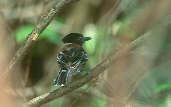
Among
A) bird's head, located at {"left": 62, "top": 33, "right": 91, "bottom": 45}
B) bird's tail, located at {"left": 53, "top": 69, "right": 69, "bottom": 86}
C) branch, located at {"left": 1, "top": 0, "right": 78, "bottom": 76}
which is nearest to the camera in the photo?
branch, located at {"left": 1, "top": 0, "right": 78, "bottom": 76}

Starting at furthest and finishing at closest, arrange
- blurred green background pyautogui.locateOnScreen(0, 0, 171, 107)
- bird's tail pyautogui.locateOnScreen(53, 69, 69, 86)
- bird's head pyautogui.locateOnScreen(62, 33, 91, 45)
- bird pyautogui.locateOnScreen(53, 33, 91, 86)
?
1. bird's head pyautogui.locateOnScreen(62, 33, 91, 45)
2. blurred green background pyautogui.locateOnScreen(0, 0, 171, 107)
3. bird pyautogui.locateOnScreen(53, 33, 91, 86)
4. bird's tail pyautogui.locateOnScreen(53, 69, 69, 86)

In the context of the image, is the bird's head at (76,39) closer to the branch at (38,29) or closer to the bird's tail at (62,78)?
the bird's tail at (62,78)

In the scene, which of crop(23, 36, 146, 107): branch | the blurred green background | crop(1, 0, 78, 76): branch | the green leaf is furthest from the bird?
the green leaf

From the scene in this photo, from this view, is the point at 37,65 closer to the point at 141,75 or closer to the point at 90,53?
the point at 90,53

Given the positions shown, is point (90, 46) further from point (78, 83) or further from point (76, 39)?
point (78, 83)

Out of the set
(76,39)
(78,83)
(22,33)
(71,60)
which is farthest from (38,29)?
(22,33)

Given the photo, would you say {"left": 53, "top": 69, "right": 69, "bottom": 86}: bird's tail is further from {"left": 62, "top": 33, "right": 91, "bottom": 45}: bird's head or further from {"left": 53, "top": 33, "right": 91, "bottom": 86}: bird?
{"left": 62, "top": 33, "right": 91, "bottom": 45}: bird's head

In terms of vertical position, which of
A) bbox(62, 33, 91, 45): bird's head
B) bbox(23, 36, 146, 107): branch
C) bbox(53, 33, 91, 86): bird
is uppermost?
bbox(62, 33, 91, 45): bird's head

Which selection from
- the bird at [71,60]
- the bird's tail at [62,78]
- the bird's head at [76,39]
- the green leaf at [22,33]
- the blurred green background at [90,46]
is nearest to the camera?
the bird's tail at [62,78]

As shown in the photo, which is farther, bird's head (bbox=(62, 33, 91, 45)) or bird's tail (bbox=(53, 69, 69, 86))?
bird's head (bbox=(62, 33, 91, 45))

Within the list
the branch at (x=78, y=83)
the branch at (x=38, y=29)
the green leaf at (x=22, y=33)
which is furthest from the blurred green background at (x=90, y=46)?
the branch at (x=38, y=29)

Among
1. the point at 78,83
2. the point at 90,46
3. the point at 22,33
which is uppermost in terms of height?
the point at 22,33
